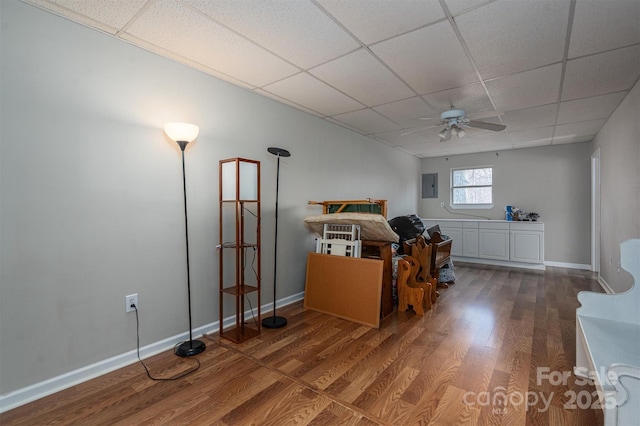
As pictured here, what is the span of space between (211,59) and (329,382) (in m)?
2.56

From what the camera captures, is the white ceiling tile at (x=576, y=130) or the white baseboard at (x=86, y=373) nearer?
the white baseboard at (x=86, y=373)

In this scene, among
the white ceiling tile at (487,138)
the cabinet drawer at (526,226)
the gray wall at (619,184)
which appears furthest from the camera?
the cabinet drawer at (526,226)

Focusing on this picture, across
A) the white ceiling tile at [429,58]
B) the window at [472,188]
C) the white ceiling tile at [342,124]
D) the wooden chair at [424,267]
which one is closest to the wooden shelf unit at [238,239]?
the white ceiling tile at [429,58]

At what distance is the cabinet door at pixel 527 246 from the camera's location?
5316 mm

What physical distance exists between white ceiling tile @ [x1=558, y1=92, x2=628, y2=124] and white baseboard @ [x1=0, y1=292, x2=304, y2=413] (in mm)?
4509

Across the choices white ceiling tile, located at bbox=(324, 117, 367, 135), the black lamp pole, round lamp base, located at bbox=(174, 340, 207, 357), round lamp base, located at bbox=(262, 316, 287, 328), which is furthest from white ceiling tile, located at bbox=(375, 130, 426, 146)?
round lamp base, located at bbox=(174, 340, 207, 357)

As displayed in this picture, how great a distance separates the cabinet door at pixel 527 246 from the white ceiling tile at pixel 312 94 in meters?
4.10

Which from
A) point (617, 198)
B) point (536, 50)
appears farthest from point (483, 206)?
point (536, 50)

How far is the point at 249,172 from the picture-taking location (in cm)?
251

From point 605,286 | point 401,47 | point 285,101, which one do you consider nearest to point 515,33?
point 401,47

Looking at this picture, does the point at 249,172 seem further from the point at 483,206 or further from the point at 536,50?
the point at 483,206

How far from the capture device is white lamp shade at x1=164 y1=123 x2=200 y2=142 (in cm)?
220

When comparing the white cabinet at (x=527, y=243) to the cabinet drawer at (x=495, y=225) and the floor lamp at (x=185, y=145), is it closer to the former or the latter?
the cabinet drawer at (x=495, y=225)

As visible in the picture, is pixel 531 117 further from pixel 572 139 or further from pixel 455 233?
pixel 455 233
